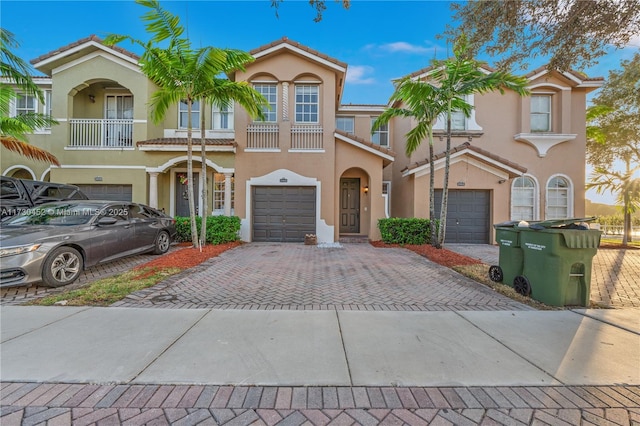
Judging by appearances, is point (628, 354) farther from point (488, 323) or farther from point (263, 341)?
point (263, 341)

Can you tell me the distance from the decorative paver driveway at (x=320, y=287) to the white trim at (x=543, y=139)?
9.71 metres

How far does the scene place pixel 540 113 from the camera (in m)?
A: 13.3

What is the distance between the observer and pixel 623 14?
4953 mm

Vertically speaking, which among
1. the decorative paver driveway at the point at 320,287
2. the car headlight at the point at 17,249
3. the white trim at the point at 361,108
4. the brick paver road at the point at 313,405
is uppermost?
the white trim at the point at 361,108

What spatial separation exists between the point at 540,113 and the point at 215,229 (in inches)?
625

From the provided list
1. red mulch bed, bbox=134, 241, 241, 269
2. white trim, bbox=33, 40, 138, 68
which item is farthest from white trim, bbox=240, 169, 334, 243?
white trim, bbox=33, 40, 138, 68

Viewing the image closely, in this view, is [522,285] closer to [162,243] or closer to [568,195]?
[162,243]

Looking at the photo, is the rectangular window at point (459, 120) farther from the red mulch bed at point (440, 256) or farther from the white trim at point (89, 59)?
the white trim at point (89, 59)

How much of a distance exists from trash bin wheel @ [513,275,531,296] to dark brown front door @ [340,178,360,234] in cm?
911

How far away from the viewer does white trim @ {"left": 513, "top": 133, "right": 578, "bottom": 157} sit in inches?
503

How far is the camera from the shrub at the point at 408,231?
35.7 ft

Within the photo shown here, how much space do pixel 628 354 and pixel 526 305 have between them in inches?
60.0

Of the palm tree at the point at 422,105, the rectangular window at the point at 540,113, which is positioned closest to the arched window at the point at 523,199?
the rectangular window at the point at 540,113

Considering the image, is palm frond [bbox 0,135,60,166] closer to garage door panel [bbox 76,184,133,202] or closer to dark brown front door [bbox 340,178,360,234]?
garage door panel [bbox 76,184,133,202]
